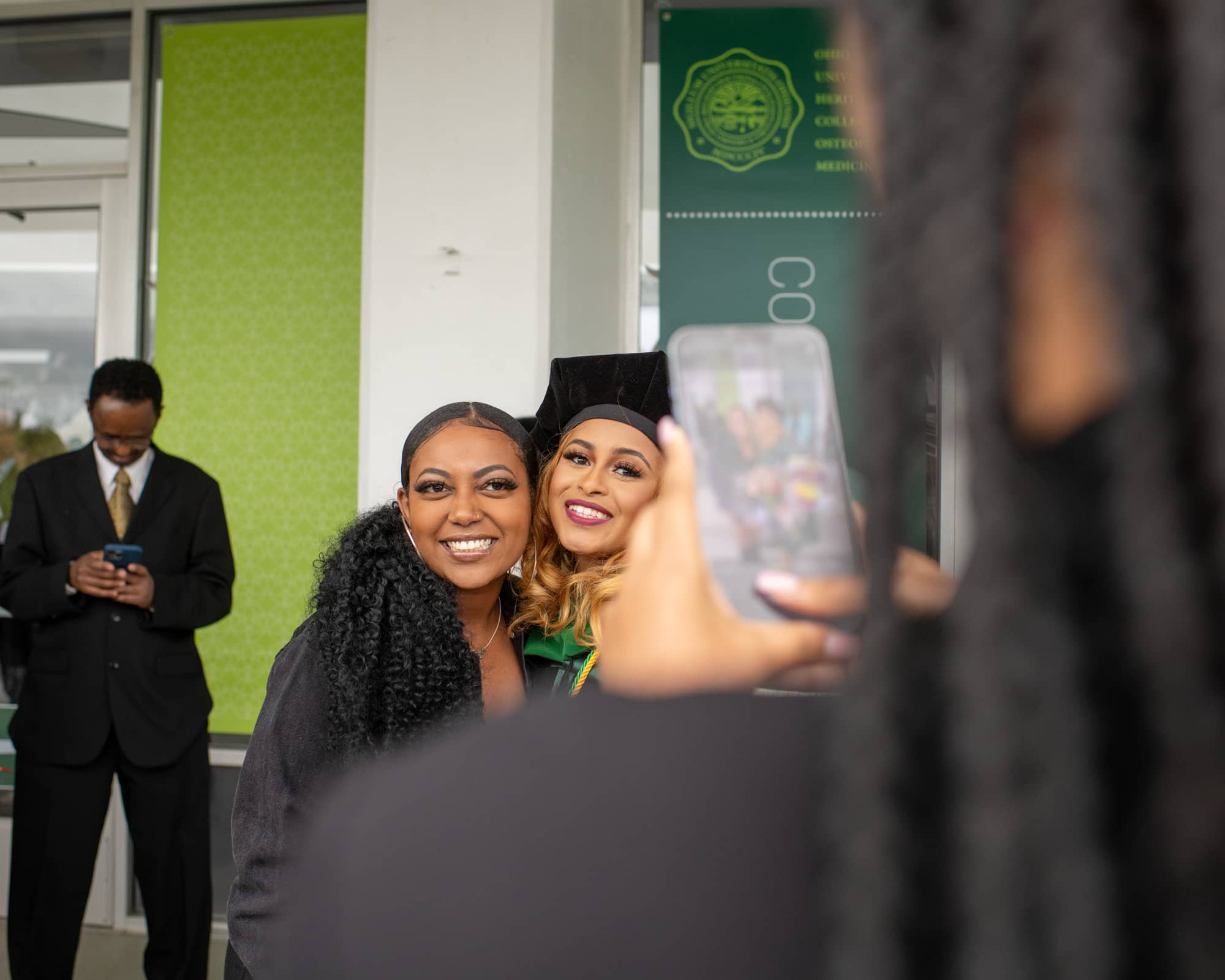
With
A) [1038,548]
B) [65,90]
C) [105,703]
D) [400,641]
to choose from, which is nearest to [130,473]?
[105,703]

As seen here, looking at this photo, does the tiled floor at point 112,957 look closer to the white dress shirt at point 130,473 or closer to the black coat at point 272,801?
the white dress shirt at point 130,473

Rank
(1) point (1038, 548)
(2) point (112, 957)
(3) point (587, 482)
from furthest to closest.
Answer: (2) point (112, 957) < (3) point (587, 482) < (1) point (1038, 548)

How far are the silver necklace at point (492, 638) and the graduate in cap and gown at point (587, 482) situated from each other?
0.03 metres

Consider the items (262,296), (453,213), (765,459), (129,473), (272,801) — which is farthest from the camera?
(262,296)

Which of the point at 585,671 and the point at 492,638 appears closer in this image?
the point at 585,671

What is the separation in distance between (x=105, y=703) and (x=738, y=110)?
2.92 m

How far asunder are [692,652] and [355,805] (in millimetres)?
168

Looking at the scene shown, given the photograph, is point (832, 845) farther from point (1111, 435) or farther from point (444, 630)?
point (444, 630)

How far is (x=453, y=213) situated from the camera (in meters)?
3.10

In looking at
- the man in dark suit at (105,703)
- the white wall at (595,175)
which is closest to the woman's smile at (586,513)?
the white wall at (595,175)

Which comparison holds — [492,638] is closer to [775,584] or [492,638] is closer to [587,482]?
[587,482]

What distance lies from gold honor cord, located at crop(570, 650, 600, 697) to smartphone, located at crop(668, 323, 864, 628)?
1.10m

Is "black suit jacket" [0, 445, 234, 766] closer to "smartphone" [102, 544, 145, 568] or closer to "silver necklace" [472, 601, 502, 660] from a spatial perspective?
"smartphone" [102, 544, 145, 568]

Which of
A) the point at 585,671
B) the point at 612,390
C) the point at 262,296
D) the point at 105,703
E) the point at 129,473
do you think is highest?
the point at 262,296
